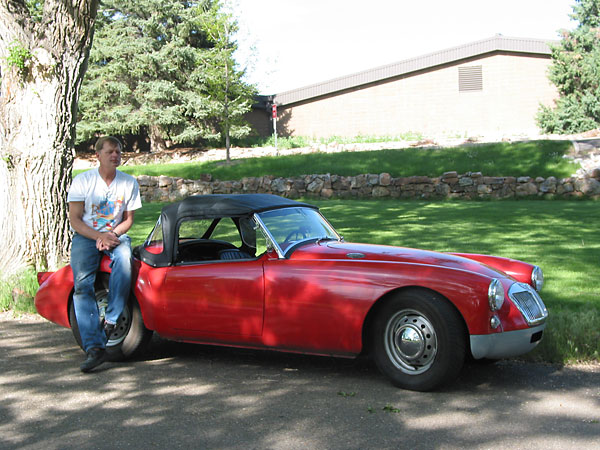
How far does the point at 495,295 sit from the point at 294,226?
6.01 ft

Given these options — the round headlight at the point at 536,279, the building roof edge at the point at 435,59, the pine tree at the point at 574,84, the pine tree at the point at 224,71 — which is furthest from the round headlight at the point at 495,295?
the building roof edge at the point at 435,59

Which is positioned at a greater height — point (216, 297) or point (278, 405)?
point (216, 297)

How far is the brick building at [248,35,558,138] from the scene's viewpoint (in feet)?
106

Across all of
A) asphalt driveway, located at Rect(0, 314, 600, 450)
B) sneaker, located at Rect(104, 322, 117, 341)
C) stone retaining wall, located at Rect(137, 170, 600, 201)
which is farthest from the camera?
stone retaining wall, located at Rect(137, 170, 600, 201)

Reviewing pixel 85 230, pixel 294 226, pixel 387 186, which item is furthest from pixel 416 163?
pixel 85 230

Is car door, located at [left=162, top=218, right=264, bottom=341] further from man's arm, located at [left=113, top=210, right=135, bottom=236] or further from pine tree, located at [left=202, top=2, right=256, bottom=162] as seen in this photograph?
pine tree, located at [left=202, top=2, right=256, bottom=162]

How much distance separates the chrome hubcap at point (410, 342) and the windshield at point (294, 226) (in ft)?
3.62

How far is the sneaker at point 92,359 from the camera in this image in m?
5.16

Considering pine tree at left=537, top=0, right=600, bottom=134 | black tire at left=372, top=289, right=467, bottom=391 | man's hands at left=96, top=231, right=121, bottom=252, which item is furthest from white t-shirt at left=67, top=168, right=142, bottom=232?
pine tree at left=537, top=0, right=600, bottom=134

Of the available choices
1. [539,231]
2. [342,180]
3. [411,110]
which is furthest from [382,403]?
[411,110]

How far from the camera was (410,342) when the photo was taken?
4.46m

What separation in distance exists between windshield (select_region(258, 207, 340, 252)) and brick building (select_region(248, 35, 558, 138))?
26646 millimetres

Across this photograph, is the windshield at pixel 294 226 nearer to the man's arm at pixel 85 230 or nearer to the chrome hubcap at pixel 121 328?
the man's arm at pixel 85 230

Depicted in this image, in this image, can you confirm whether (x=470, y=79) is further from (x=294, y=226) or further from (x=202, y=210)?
(x=202, y=210)
